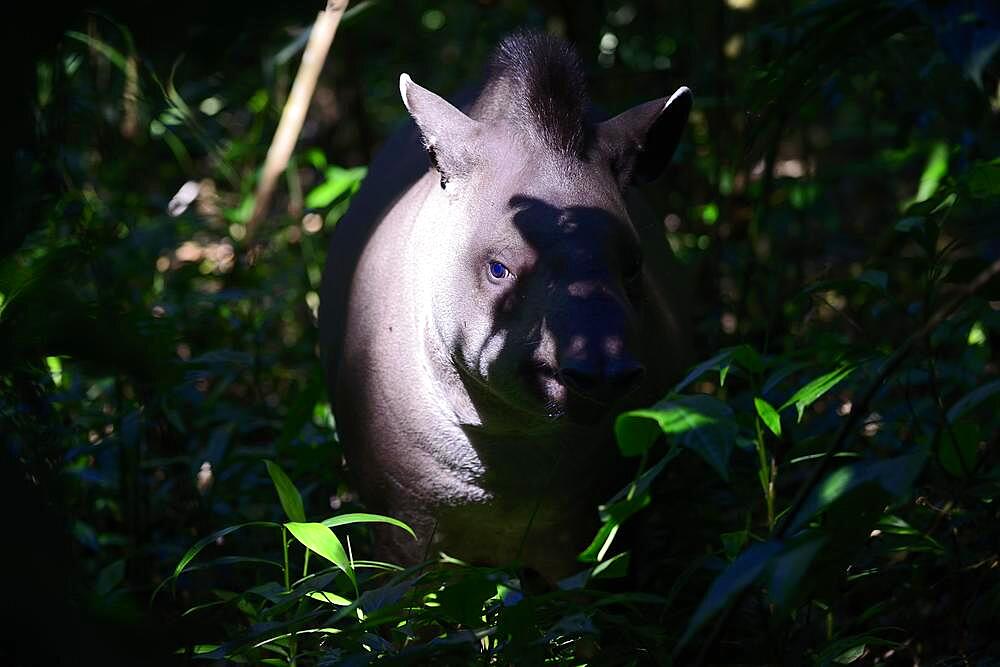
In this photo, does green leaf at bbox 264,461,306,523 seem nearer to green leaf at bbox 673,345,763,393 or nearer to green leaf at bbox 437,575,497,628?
green leaf at bbox 437,575,497,628

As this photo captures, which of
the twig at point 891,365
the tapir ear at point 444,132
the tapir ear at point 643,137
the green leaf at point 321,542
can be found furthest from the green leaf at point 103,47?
the twig at point 891,365

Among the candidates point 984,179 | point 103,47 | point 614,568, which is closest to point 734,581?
point 614,568

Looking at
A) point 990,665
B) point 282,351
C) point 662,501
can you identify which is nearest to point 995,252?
point 662,501

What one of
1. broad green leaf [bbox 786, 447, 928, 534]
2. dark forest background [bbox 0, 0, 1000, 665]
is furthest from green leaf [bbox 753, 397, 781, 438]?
broad green leaf [bbox 786, 447, 928, 534]

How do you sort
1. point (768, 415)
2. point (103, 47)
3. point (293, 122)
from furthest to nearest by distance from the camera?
point (103, 47), point (768, 415), point (293, 122)

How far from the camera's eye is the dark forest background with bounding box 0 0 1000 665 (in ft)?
4.83

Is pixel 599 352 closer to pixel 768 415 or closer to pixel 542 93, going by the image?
pixel 768 415

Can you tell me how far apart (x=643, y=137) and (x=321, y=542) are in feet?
3.98

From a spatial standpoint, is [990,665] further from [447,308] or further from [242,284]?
[242,284]

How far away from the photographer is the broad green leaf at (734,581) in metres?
1.33

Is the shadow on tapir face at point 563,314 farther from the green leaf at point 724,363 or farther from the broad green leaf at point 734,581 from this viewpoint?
the broad green leaf at point 734,581

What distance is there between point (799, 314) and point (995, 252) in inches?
31.4

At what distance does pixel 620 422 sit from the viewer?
187 centimetres

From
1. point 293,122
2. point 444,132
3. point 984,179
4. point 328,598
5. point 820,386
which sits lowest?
point 328,598
